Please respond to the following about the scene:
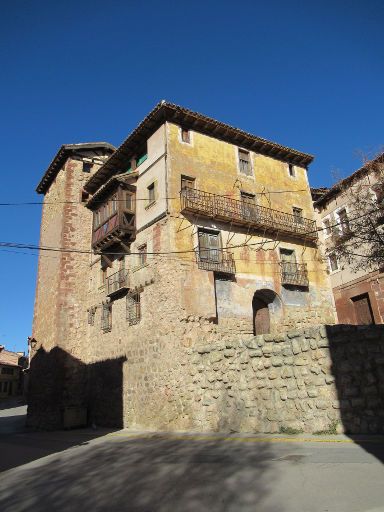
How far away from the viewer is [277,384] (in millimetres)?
10641

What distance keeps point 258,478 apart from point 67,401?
54.5ft

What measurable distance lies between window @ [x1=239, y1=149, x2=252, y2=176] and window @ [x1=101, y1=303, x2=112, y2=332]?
1006 centimetres

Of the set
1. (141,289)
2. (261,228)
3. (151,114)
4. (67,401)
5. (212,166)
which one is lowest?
(67,401)

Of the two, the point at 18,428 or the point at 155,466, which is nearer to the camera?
the point at 155,466

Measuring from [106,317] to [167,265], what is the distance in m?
5.97

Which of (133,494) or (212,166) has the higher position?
(212,166)

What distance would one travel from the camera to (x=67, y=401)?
66.4ft

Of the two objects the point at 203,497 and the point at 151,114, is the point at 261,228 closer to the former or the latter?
the point at 151,114

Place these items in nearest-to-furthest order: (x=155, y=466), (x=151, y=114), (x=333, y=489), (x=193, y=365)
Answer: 1. (x=333, y=489)
2. (x=155, y=466)
3. (x=193, y=365)
4. (x=151, y=114)

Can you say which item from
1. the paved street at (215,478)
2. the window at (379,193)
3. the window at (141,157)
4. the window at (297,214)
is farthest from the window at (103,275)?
the window at (379,193)

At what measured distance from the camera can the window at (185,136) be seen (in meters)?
19.4

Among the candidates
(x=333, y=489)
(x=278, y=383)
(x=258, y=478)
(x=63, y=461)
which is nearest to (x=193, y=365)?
(x=278, y=383)

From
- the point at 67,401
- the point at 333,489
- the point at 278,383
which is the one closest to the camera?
the point at 333,489

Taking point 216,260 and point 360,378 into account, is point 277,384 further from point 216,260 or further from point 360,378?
point 216,260
